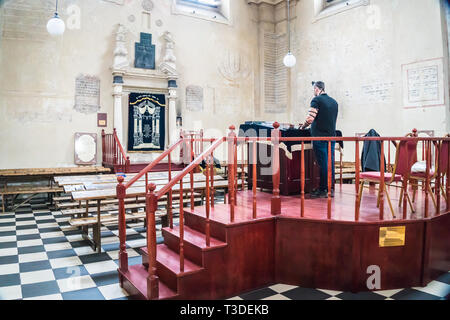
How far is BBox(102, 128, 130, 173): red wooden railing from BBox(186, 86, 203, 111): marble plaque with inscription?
248cm

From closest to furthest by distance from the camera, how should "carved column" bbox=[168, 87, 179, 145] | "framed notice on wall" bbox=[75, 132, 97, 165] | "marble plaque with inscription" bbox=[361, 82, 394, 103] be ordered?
"marble plaque with inscription" bbox=[361, 82, 394, 103]
"framed notice on wall" bbox=[75, 132, 97, 165]
"carved column" bbox=[168, 87, 179, 145]

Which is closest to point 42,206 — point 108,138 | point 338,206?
point 108,138

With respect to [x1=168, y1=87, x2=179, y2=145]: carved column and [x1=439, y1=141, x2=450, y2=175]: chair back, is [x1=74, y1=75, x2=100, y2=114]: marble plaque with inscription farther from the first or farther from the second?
[x1=439, y1=141, x2=450, y2=175]: chair back

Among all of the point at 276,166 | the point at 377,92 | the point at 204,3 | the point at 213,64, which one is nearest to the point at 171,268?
the point at 276,166

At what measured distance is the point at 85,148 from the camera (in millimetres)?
8797

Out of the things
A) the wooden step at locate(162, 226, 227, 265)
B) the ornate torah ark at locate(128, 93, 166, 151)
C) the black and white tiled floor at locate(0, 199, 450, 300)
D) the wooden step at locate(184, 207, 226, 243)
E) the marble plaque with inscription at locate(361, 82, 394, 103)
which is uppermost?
the marble plaque with inscription at locate(361, 82, 394, 103)

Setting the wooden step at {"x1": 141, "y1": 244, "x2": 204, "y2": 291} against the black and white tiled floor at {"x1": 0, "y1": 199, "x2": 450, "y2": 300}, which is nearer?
the wooden step at {"x1": 141, "y1": 244, "x2": 204, "y2": 291}

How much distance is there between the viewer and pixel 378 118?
28.8 feet

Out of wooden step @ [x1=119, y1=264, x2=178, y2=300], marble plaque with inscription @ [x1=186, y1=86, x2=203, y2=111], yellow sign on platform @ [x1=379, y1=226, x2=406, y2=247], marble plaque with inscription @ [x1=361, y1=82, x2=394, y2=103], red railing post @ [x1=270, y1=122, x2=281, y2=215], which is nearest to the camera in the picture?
wooden step @ [x1=119, y1=264, x2=178, y2=300]

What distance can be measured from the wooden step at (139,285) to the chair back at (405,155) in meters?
2.37

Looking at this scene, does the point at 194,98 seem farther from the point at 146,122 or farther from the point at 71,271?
the point at 71,271

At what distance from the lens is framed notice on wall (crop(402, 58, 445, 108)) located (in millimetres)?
7449

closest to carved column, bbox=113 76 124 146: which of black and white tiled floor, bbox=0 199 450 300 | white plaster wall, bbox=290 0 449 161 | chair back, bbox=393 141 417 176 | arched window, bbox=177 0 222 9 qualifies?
arched window, bbox=177 0 222 9

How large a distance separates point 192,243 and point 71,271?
1.51 m
